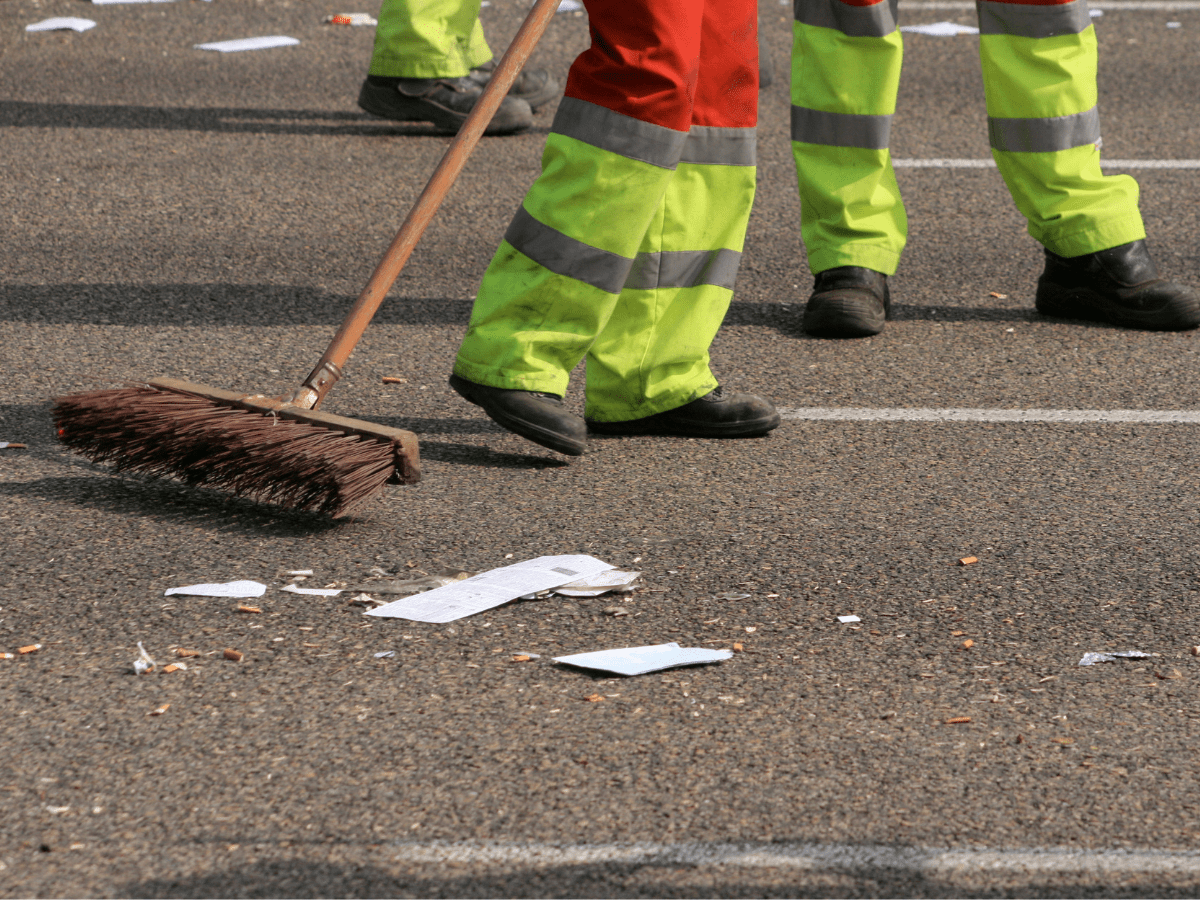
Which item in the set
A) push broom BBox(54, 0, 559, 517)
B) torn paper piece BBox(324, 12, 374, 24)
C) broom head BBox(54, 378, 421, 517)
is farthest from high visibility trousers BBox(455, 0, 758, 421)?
torn paper piece BBox(324, 12, 374, 24)

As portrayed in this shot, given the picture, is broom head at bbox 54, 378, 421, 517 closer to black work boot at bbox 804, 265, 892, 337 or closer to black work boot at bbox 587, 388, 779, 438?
black work boot at bbox 587, 388, 779, 438

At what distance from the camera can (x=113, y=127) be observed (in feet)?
19.7

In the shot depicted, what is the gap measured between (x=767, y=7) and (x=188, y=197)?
3930mm

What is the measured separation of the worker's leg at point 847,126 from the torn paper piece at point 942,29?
3.79 metres

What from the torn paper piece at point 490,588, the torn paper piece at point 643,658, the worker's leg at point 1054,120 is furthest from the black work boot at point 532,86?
the torn paper piece at point 643,658

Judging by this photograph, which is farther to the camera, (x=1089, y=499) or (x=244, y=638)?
(x=1089, y=499)

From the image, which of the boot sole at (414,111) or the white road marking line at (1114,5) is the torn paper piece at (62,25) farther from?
the white road marking line at (1114,5)

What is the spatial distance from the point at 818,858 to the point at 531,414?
4.76 ft

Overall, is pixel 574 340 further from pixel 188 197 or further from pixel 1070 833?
pixel 188 197

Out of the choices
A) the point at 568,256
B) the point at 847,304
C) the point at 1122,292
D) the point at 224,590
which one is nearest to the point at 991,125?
the point at 1122,292

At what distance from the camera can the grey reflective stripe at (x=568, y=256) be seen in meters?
3.07

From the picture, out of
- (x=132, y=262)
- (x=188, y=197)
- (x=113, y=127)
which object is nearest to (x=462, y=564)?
(x=132, y=262)

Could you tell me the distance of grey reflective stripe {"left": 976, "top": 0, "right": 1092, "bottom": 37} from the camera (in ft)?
13.4

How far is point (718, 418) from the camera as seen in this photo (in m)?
3.42
